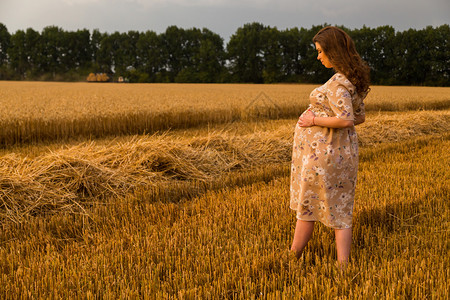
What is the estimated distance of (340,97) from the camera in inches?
103

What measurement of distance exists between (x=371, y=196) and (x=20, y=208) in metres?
4.02

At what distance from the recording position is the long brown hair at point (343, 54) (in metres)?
2.64

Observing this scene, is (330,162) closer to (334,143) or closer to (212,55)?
(334,143)

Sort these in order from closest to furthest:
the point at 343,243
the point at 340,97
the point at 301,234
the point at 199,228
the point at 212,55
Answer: the point at 340,97, the point at 343,243, the point at 301,234, the point at 199,228, the point at 212,55

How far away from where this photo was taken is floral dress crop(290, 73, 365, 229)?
2631mm

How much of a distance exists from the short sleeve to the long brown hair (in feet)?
0.22

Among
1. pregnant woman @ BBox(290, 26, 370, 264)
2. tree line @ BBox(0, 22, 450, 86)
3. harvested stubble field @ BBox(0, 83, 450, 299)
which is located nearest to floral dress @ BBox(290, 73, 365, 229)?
pregnant woman @ BBox(290, 26, 370, 264)

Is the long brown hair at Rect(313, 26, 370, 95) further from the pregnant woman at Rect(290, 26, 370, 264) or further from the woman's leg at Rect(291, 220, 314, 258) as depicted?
the woman's leg at Rect(291, 220, 314, 258)

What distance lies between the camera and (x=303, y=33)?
65688mm

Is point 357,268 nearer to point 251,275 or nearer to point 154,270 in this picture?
point 251,275

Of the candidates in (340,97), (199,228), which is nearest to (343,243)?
(340,97)

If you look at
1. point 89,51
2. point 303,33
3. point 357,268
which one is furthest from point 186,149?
point 89,51

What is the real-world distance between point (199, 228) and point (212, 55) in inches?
2593

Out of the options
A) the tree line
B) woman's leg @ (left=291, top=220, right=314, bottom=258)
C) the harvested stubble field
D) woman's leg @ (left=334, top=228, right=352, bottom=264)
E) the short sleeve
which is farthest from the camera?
the tree line
